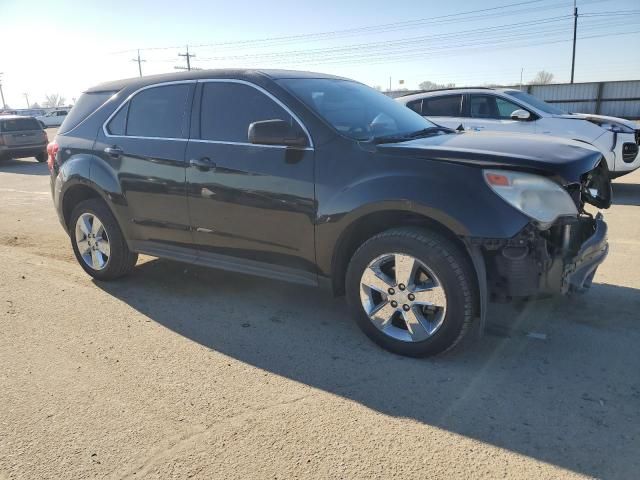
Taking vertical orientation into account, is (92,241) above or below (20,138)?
below

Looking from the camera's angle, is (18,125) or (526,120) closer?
(526,120)

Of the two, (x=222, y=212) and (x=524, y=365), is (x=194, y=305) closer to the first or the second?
(x=222, y=212)

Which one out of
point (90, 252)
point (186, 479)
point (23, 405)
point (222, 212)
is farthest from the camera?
point (90, 252)

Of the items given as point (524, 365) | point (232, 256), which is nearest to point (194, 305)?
point (232, 256)

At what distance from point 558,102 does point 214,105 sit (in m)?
27.1

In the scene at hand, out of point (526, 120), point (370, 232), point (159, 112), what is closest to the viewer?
point (370, 232)

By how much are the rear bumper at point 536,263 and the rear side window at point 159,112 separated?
8.57ft

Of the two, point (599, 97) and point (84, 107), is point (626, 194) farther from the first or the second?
point (599, 97)

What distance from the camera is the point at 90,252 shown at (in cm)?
503

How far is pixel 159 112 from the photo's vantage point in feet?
14.7

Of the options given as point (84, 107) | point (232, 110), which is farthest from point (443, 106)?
point (84, 107)

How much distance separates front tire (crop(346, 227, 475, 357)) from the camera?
3121mm

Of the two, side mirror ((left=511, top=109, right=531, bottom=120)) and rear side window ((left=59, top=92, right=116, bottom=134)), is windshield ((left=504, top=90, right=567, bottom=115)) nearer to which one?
side mirror ((left=511, top=109, right=531, bottom=120))

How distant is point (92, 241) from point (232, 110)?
2017mm
